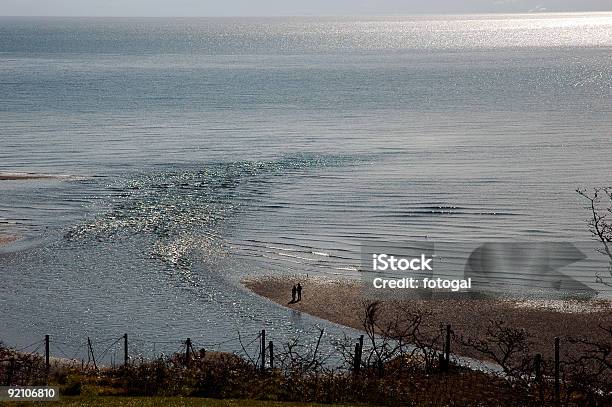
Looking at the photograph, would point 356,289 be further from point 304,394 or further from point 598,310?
point 304,394

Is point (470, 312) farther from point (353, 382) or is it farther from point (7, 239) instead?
point (7, 239)

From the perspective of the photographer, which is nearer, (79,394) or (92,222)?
(79,394)

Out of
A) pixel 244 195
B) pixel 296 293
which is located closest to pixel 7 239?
pixel 244 195

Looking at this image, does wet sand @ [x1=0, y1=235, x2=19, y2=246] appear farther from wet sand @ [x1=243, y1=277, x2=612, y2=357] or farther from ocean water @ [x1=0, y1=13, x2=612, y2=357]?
wet sand @ [x1=243, y1=277, x2=612, y2=357]

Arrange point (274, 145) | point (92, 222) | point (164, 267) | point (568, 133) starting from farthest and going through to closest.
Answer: point (568, 133), point (274, 145), point (92, 222), point (164, 267)

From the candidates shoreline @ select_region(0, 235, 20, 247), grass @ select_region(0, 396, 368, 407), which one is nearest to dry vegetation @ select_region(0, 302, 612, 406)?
grass @ select_region(0, 396, 368, 407)

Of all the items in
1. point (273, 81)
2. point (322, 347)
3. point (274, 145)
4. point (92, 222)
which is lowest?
point (322, 347)

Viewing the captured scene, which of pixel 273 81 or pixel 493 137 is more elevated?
pixel 273 81

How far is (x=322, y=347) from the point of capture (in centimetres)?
2980

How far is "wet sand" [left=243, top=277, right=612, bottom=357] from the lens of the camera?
100ft

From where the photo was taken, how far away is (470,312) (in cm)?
3281

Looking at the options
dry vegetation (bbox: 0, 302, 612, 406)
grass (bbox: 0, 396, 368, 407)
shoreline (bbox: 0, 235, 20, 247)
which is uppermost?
shoreline (bbox: 0, 235, 20, 247)

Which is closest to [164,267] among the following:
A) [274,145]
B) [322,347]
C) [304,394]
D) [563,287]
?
[322,347]

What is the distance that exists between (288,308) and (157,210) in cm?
1752
